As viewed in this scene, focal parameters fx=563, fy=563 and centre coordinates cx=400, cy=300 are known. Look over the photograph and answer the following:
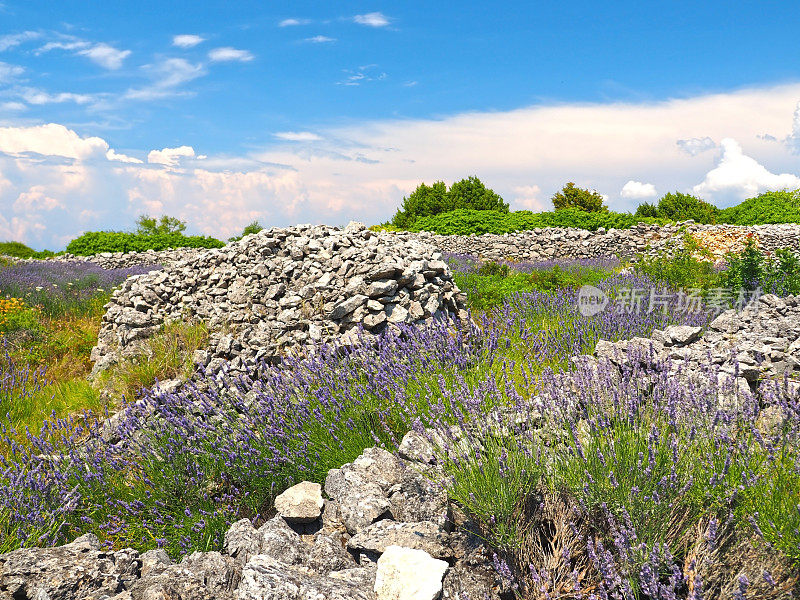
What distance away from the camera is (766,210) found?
86.8 ft

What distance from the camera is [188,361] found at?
21.0 ft

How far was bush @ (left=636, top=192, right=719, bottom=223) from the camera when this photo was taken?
2734 cm

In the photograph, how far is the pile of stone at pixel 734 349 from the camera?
3898mm

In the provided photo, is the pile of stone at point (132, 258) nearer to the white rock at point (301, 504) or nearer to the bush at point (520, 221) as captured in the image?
the bush at point (520, 221)

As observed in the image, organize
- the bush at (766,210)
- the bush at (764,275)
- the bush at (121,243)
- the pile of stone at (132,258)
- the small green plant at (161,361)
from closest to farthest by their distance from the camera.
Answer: the small green plant at (161,361)
the bush at (764,275)
the pile of stone at (132,258)
the bush at (121,243)
the bush at (766,210)

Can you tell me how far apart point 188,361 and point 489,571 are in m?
4.79

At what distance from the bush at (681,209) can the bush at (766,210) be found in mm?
762

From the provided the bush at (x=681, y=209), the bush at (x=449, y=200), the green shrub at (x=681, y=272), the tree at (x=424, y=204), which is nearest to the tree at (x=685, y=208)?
the bush at (x=681, y=209)

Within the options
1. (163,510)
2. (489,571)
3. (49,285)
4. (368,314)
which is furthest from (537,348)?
(49,285)

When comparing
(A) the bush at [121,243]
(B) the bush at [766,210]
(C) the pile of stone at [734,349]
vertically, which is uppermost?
(B) the bush at [766,210]

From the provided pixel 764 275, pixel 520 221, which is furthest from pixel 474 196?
pixel 764 275

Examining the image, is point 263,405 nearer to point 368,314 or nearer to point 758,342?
point 368,314

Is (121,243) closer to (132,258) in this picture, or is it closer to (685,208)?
(132,258)

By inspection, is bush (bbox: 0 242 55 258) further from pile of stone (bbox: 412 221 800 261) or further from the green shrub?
the green shrub
